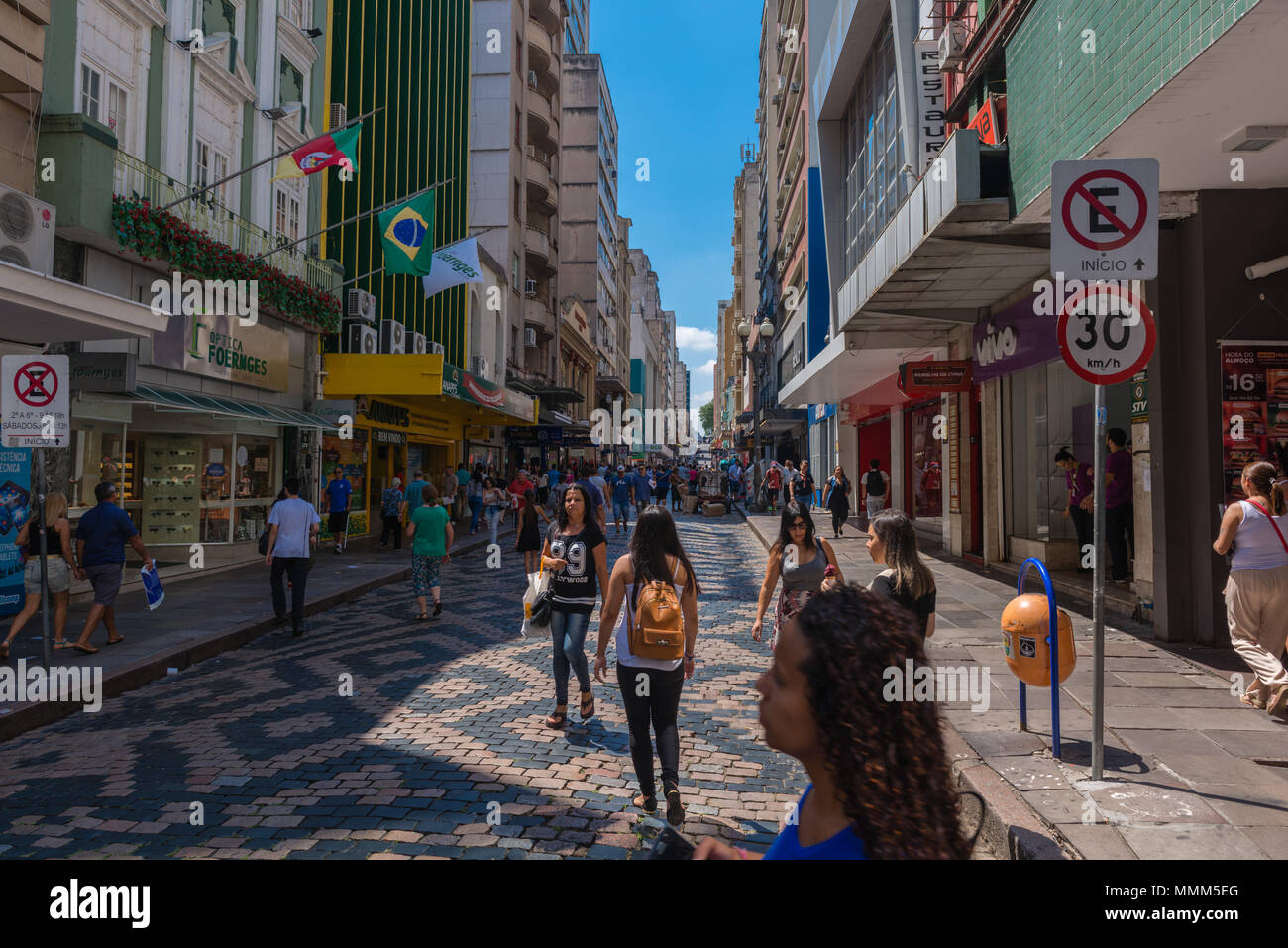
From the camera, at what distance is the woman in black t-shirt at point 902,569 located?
15.6 ft

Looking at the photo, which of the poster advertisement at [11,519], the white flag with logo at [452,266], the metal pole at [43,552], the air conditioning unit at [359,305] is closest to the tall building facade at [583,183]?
the air conditioning unit at [359,305]

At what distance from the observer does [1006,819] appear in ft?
12.7

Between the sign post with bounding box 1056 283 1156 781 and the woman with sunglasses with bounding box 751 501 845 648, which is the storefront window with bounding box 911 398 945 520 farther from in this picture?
the sign post with bounding box 1056 283 1156 781

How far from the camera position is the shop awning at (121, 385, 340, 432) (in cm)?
1118

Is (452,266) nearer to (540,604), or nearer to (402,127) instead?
(402,127)

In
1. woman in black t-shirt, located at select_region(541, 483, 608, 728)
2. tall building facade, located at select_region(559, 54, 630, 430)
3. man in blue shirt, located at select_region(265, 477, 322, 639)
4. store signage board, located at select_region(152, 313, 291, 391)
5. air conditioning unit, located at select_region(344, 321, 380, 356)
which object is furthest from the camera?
tall building facade, located at select_region(559, 54, 630, 430)

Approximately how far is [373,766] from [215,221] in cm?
1264

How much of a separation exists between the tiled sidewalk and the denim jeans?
2542 millimetres

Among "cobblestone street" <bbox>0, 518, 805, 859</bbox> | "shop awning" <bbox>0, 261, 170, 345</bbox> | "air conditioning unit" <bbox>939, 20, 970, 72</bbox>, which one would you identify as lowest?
"cobblestone street" <bbox>0, 518, 805, 859</bbox>

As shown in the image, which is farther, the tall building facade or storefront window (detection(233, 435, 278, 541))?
the tall building facade

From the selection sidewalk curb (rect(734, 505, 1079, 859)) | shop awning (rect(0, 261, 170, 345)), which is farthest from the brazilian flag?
sidewalk curb (rect(734, 505, 1079, 859))

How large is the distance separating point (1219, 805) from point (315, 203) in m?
19.9

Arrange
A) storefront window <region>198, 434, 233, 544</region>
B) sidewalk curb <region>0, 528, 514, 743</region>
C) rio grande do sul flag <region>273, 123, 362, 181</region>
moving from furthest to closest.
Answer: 1. storefront window <region>198, 434, 233, 544</region>
2. rio grande do sul flag <region>273, 123, 362, 181</region>
3. sidewalk curb <region>0, 528, 514, 743</region>

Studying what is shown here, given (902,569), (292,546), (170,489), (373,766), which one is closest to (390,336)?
(170,489)
